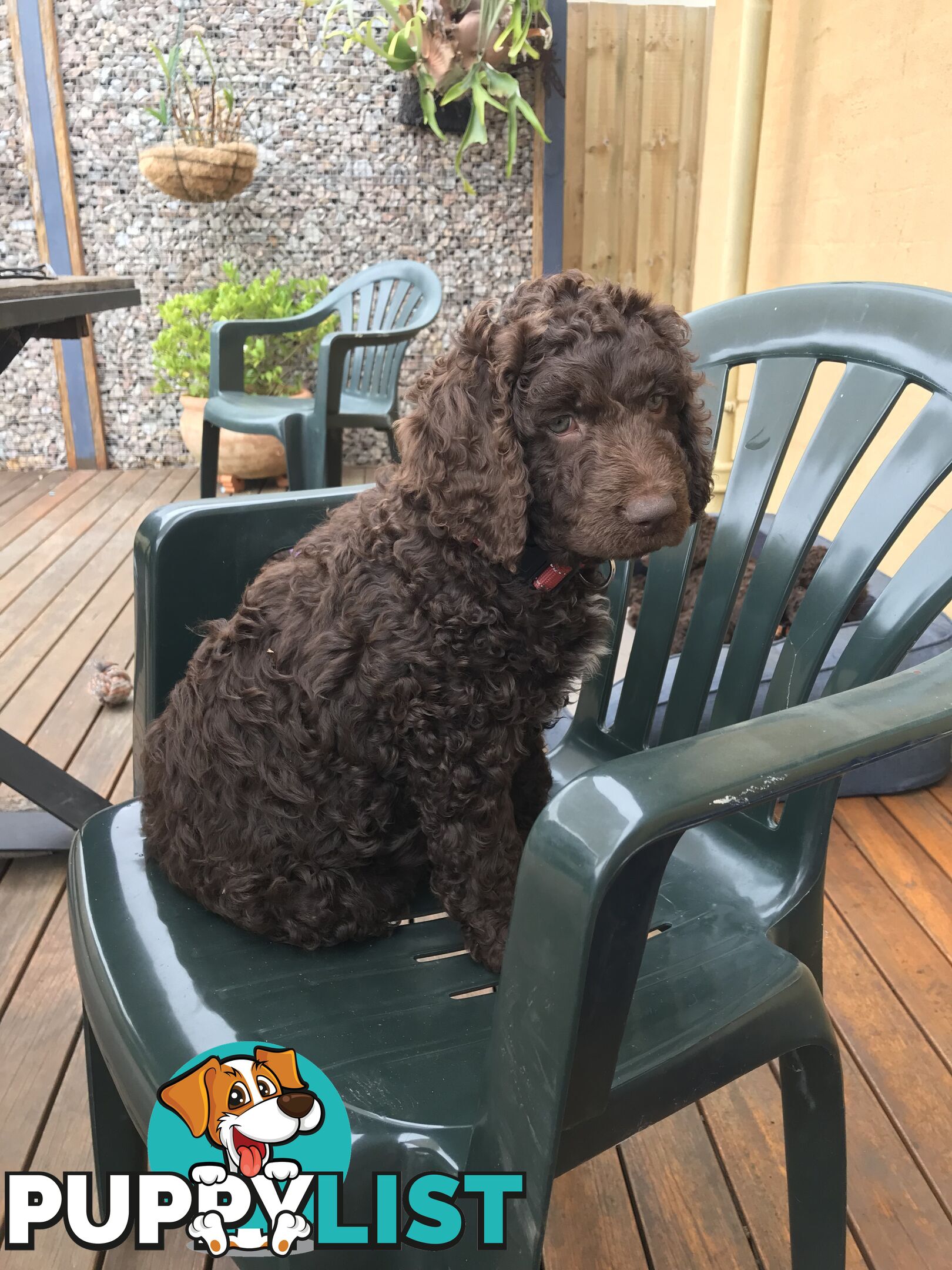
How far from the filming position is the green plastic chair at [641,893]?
0.75 m

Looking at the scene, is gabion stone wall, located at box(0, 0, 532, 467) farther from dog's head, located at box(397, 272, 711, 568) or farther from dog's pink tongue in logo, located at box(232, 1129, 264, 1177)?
dog's pink tongue in logo, located at box(232, 1129, 264, 1177)

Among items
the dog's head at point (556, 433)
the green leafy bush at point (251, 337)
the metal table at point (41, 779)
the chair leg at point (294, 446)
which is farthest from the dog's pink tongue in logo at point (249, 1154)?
the green leafy bush at point (251, 337)

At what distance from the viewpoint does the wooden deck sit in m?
1.33

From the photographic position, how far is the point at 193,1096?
90 centimetres

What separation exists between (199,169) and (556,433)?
460 centimetres

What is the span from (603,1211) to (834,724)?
96 cm

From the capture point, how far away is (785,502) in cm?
131

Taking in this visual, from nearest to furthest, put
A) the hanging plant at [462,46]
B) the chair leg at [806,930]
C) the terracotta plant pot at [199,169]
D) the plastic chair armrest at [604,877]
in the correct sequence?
the plastic chair armrest at [604,877]
the chair leg at [806,930]
the hanging plant at [462,46]
the terracotta plant pot at [199,169]

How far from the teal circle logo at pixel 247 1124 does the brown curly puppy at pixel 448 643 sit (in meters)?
0.21

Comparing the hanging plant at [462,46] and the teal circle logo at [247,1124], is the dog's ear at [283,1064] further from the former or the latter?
the hanging plant at [462,46]

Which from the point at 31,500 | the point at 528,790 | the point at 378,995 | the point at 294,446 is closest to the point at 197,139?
the point at 31,500

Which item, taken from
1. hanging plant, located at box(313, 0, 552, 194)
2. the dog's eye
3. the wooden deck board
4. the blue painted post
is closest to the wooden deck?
the dog's eye

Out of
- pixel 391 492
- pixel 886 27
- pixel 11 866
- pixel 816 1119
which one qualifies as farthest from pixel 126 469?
pixel 816 1119

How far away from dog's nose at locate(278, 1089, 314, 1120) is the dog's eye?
773 millimetres
